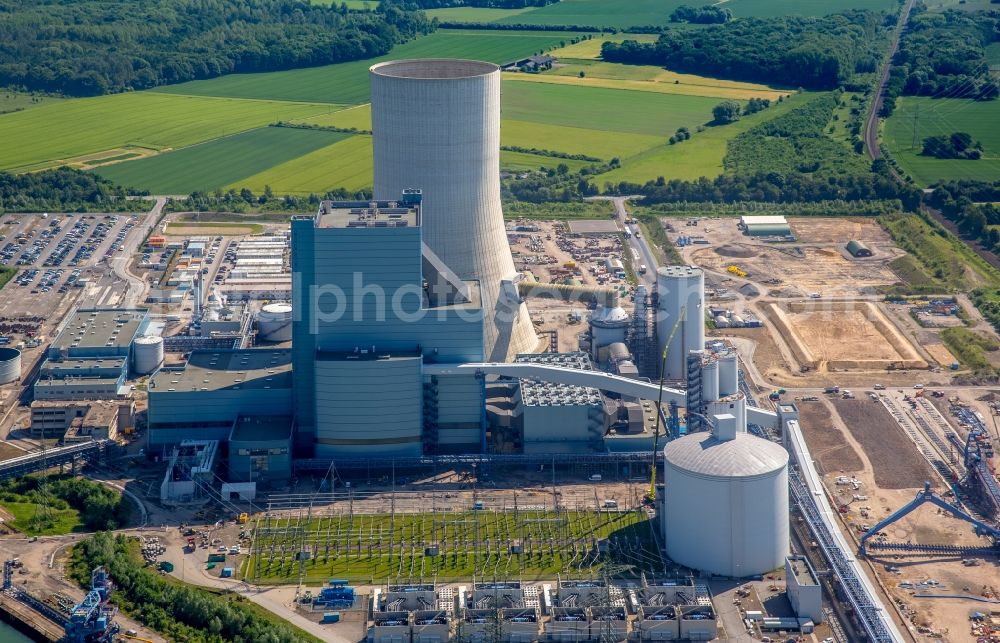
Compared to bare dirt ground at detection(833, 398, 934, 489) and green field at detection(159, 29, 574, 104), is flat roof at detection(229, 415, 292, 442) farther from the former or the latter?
green field at detection(159, 29, 574, 104)

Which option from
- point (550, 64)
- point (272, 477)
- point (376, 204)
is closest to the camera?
point (272, 477)

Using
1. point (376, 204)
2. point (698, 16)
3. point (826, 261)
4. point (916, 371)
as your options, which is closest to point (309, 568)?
point (376, 204)

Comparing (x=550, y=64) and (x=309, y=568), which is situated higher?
(x=550, y=64)

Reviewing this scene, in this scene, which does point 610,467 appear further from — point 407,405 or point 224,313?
point 224,313

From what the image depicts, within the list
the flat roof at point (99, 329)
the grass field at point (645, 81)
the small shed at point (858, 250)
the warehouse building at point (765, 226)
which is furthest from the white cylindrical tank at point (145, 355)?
the grass field at point (645, 81)

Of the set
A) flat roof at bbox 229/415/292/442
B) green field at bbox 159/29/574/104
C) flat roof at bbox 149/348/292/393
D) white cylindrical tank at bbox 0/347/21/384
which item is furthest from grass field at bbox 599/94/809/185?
flat roof at bbox 229/415/292/442
